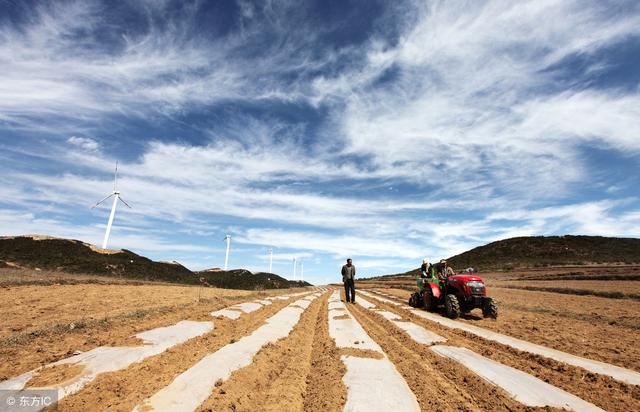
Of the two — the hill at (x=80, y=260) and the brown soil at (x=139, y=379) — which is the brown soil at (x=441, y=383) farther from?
the hill at (x=80, y=260)

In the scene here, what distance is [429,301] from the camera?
13102 mm

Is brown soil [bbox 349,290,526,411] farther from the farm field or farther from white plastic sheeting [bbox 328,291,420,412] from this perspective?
white plastic sheeting [bbox 328,291,420,412]

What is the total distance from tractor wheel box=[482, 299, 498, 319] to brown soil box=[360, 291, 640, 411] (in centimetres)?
424

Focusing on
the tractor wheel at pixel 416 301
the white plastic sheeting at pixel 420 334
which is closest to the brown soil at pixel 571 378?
the white plastic sheeting at pixel 420 334

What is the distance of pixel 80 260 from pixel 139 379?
3766 cm

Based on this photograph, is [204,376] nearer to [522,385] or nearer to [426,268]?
[522,385]

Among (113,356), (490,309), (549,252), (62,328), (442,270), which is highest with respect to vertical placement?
(549,252)

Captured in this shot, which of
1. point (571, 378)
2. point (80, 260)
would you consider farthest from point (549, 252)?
point (80, 260)

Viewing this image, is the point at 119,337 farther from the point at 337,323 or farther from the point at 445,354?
the point at 445,354

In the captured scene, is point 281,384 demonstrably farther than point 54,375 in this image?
Yes

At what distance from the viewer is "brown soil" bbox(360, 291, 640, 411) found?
3.93 m

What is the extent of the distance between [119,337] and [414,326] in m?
7.20

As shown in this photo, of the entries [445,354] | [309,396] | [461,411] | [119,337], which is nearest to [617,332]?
[445,354]

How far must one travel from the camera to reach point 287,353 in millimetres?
5852
